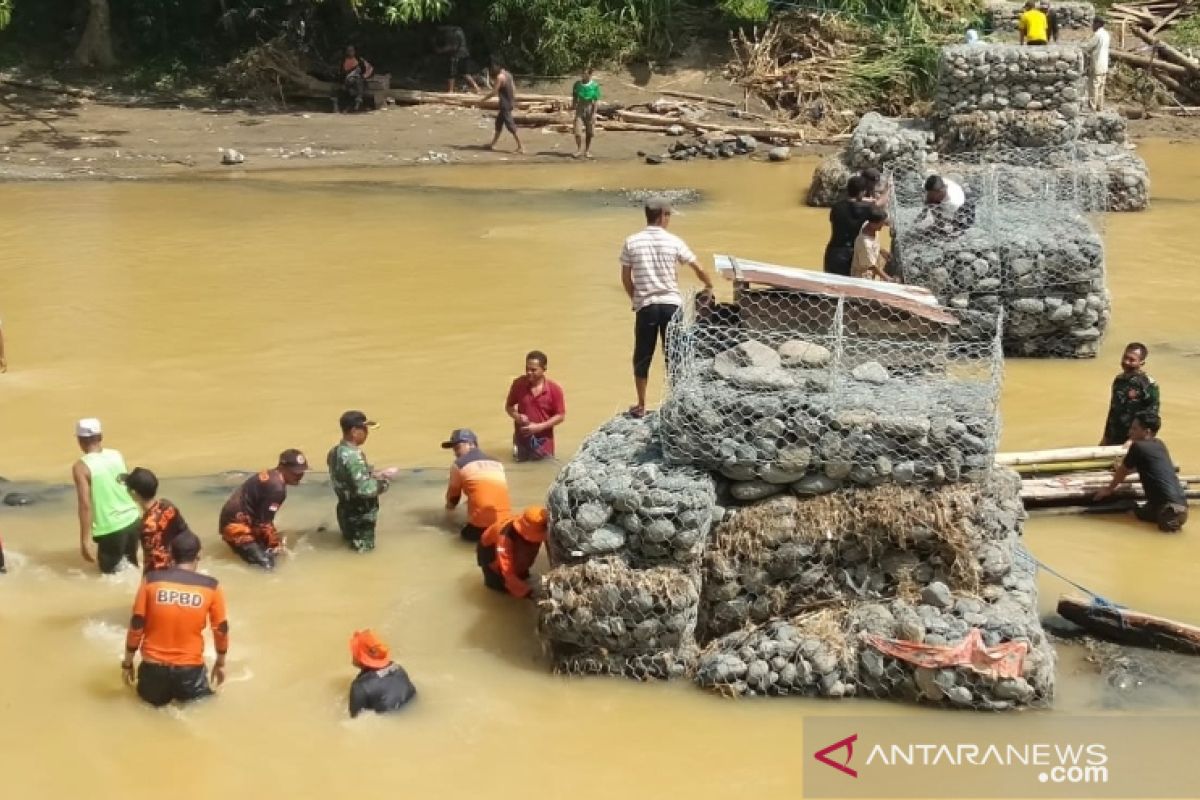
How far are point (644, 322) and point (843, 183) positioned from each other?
9.81 metres

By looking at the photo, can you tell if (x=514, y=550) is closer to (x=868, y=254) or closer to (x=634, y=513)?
(x=634, y=513)

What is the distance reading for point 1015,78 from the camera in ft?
64.1

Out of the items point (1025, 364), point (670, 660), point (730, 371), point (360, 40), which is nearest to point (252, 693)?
point (670, 660)

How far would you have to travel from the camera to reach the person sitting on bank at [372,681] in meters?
7.23

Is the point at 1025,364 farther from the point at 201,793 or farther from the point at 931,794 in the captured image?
the point at 201,793

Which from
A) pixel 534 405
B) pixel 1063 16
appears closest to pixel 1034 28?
pixel 1063 16

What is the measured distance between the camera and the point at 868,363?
27.7ft

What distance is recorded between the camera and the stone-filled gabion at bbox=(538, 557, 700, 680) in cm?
746

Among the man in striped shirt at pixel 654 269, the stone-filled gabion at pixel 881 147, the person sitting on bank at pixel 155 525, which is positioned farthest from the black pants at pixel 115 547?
the stone-filled gabion at pixel 881 147

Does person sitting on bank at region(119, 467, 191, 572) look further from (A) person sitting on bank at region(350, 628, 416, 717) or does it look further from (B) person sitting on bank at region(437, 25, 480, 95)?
(B) person sitting on bank at region(437, 25, 480, 95)

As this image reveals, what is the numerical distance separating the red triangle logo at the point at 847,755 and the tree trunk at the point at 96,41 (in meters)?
23.5

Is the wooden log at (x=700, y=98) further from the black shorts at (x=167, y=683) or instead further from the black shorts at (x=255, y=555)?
the black shorts at (x=167, y=683)

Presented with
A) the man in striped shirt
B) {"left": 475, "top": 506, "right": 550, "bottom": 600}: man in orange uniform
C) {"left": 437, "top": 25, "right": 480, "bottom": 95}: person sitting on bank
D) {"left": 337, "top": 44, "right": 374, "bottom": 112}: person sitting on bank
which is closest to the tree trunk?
{"left": 337, "top": 44, "right": 374, "bottom": 112}: person sitting on bank

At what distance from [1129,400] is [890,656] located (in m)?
3.68
